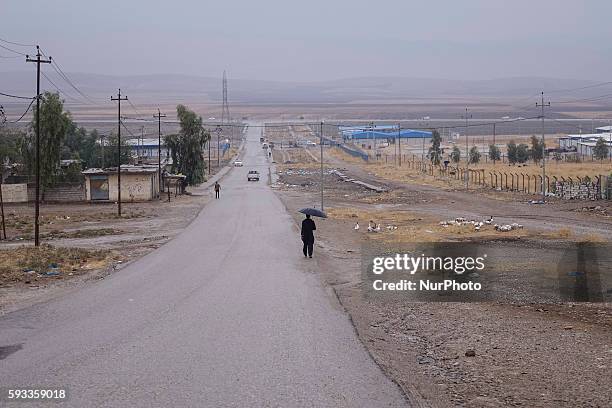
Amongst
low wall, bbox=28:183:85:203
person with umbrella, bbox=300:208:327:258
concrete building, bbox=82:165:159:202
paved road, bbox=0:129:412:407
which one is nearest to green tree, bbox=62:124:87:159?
low wall, bbox=28:183:85:203

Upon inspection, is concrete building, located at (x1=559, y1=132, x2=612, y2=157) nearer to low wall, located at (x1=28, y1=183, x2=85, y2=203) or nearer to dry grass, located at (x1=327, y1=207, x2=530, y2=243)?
dry grass, located at (x1=327, y1=207, x2=530, y2=243)

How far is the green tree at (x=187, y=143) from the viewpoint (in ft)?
238

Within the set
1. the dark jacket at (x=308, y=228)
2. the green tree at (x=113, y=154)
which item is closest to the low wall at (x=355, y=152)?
the green tree at (x=113, y=154)

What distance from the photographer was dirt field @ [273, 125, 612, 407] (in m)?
9.85

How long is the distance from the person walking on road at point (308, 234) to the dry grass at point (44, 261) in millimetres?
6084

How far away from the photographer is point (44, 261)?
948 inches

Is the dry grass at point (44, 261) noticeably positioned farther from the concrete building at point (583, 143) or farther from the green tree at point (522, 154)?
the concrete building at point (583, 143)

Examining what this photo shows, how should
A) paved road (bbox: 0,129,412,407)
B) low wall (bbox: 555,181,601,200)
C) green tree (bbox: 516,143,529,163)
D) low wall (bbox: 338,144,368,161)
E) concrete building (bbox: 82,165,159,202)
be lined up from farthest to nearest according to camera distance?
low wall (bbox: 338,144,368,161) → green tree (bbox: 516,143,529,163) → concrete building (bbox: 82,165,159,202) → low wall (bbox: 555,181,601,200) → paved road (bbox: 0,129,412,407)

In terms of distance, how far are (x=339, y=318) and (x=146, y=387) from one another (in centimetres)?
574

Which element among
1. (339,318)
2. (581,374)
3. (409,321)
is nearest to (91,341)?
(339,318)

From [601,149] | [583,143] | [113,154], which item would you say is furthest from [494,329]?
[583,143]

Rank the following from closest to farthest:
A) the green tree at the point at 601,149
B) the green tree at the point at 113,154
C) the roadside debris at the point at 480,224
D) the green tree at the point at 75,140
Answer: the roadside debris at the point at 480,224, the green tree at the point at 113,154, the green tree at the point at 75,140, the green tree at the point at 601,149

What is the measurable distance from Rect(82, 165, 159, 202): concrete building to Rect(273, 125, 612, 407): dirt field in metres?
27.3

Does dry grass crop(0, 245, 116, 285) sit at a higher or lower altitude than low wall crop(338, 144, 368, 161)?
lower
